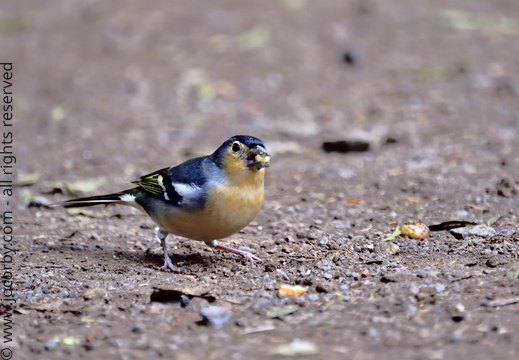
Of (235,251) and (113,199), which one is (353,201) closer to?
(235,251)

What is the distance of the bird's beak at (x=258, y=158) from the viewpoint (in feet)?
16.9

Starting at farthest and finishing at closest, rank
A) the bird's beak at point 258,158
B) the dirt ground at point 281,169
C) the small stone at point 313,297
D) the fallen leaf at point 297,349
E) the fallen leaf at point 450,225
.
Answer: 1. the fallen leaf at point 450,225
2. the bird's beak at point 258,158
3. the small stone at point 313,297
4. the dirt ground at point 281,169
5. the fallen leaf at point 297,349

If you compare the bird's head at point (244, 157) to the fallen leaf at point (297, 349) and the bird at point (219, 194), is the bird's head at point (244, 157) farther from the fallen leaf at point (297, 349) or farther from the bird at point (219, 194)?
the fallen leaf at point (297, 349)

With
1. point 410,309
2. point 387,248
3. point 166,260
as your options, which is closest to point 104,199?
point 166,260

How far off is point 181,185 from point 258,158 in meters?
0.67

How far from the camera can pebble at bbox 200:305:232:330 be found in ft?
13.9

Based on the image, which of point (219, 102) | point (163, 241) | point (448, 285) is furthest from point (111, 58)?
point (448, 285)

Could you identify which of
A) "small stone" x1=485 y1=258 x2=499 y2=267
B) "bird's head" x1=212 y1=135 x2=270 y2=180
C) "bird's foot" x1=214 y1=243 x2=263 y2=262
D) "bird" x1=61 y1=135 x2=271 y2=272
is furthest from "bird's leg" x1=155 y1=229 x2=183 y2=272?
"small stone" x1=485 y1=258 x2=499 y2=267

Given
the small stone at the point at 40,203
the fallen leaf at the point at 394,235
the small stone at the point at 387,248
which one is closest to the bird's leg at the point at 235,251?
the small stone at the point at 387,248

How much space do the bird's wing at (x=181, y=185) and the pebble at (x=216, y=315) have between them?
1.05 m

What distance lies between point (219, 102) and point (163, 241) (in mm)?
4764

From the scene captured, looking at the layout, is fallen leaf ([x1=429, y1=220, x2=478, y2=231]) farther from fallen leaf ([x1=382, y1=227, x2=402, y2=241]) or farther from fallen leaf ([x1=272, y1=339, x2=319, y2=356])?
fallen leaf ([x1=272, y1=339, x2=319, y2=356])

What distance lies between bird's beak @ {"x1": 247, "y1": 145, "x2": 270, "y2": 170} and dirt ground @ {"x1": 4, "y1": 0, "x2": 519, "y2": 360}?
0.75 m

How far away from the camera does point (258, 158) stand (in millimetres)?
5160
